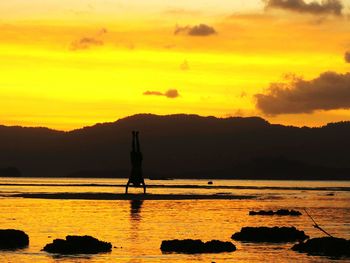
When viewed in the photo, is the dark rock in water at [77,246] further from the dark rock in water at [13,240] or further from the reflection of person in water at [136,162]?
the reflection of person in water at [136,162]

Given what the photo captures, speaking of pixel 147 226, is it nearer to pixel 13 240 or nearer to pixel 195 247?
pixel 13 240

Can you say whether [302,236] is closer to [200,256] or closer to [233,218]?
[200,256]

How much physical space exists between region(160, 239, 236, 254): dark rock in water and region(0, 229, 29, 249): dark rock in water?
9485 mm

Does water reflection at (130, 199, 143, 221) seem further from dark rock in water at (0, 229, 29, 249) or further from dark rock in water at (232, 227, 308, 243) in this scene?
dark rock in water at (0, 229, 29, 249)

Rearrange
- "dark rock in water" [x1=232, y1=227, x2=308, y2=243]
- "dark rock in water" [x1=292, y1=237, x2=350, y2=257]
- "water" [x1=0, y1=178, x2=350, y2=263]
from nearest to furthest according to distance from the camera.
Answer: "water" [x1=0, y1=178, x2=350, y2=263], "dark rock in water" [x1=292, y1=237, x2=350, y2=257], "dark rock in water" [x1=232, y1=227, x2=308, y2=243]

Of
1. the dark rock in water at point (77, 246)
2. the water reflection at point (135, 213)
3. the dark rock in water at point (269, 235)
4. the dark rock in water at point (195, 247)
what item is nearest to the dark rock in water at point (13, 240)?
the dark rock in water at point (77, 246)

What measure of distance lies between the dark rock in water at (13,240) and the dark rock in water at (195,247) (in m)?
9.49

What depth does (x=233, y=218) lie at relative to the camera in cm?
8881

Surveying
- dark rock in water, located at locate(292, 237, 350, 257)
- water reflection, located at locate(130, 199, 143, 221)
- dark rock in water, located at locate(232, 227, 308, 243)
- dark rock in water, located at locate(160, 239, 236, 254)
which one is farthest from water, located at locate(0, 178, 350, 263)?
dark rock in water, located at locate(232, 227, 308, 243)

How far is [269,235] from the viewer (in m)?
63.6

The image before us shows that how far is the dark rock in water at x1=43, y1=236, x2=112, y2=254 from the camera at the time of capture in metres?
54.2

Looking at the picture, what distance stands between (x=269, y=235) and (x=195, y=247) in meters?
9.93

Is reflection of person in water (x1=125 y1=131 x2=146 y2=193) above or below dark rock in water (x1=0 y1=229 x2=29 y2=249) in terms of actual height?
above

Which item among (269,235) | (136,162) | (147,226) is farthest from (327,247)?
(136,162)
